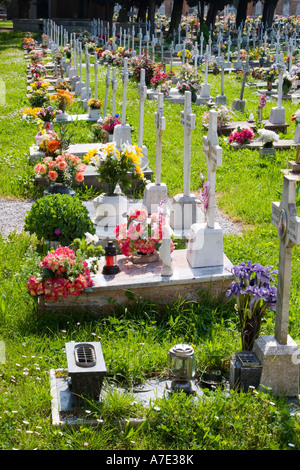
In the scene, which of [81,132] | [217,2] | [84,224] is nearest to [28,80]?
[81,132]

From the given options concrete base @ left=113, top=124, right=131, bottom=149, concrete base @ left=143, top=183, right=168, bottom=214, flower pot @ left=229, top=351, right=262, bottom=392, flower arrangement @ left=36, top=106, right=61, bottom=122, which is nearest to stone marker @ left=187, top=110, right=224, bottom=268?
flower pot @ left=229, top=351, right=262, bottom=392

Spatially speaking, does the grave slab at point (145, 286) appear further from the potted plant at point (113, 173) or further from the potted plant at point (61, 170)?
the potted plant at point (61, 170)

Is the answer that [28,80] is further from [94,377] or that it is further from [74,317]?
[94,377]

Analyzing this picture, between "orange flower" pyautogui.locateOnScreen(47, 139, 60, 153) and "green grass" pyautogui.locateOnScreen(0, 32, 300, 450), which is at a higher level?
"orange flower" pyautogui.locateOnScreen(47, 139, 60, 153)

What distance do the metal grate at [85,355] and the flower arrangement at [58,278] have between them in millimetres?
1124

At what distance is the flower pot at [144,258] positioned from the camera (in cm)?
714

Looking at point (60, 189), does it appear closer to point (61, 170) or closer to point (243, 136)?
point (61, 170)

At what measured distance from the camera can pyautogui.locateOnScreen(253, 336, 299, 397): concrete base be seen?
5152 mm

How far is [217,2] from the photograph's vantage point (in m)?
45.7

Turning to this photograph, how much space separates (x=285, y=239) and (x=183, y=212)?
A: 351cm

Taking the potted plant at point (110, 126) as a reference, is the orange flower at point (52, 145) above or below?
above

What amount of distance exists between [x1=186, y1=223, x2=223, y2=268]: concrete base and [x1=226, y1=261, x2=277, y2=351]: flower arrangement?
4.82 ft

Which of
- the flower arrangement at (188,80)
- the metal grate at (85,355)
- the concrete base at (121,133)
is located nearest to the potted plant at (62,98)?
the concrete base at (121,133)

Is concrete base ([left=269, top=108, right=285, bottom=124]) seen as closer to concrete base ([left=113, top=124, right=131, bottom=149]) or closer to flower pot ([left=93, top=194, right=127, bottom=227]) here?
concrete base ([left=113, top=124, right=131, bottom=149])
